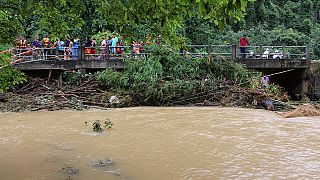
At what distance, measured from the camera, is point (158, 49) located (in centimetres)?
1930

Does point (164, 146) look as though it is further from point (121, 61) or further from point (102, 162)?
point (121, 61)

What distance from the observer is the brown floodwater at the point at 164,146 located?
24.8ft

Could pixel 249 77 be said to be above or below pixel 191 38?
below

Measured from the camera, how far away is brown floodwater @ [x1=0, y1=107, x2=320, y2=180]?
7570 mm

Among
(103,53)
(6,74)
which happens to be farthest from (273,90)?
(6,74)

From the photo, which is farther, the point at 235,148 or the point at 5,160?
the point at 235,148

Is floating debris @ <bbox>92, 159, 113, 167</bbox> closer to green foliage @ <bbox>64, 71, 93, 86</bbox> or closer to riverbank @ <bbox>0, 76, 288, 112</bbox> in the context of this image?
riverbank @ <bbox>0, 76, 288, 112</bbox>

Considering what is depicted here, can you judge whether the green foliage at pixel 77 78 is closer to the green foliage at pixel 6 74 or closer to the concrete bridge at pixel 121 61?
the concrete bridge at pixel 121 61

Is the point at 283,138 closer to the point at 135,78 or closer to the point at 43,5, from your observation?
the point at 43,5

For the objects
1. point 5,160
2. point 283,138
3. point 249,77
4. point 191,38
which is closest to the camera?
point 5,160

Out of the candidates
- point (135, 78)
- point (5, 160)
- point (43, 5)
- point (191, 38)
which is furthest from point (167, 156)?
point (191, 38)

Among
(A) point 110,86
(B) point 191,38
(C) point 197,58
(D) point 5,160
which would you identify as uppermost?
(B) point 191,38

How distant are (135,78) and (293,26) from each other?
2640 cm

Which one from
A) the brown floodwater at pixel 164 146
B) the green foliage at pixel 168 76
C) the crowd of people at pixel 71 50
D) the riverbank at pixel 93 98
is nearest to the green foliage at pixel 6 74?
the brown floodwater at pixel 164 146
